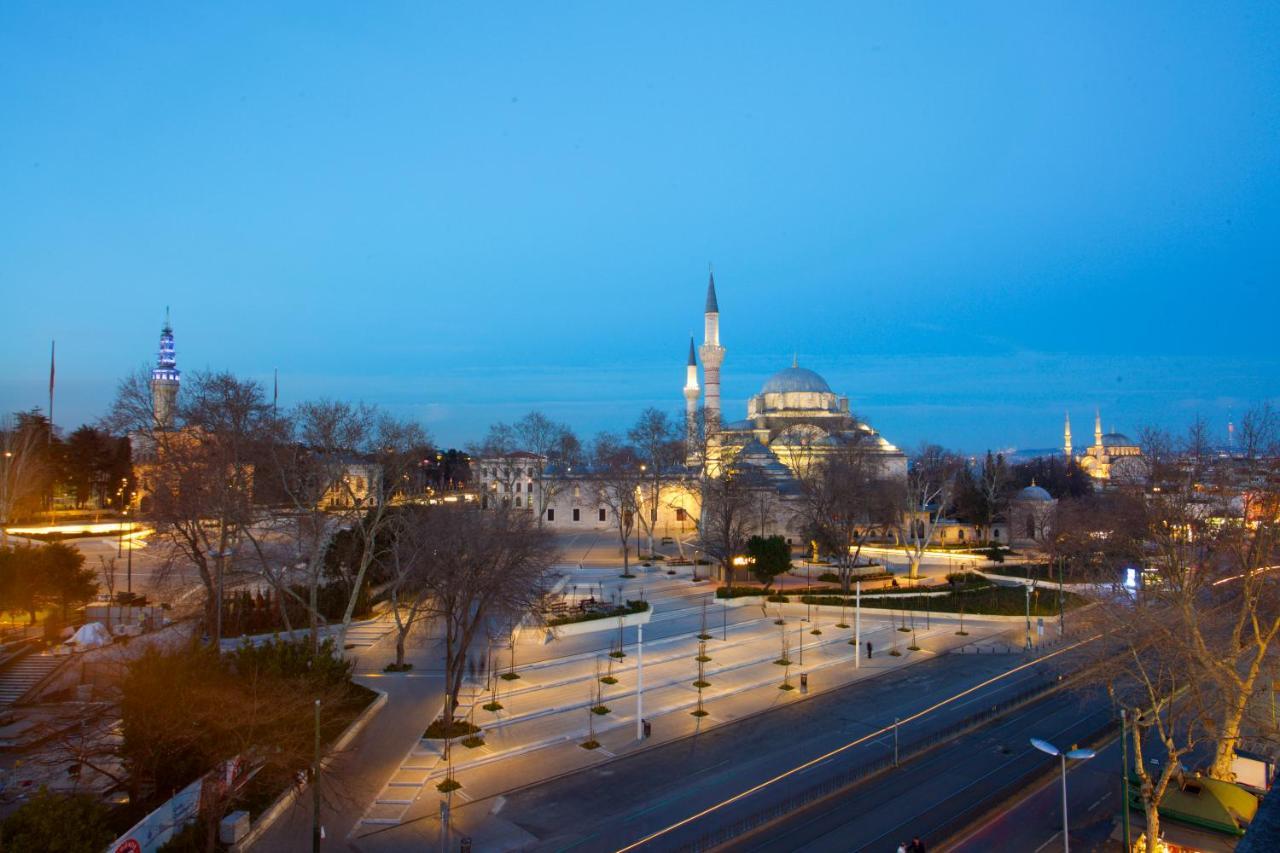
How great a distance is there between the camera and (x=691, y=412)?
203ft

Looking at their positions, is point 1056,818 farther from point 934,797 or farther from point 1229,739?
point 1229,739

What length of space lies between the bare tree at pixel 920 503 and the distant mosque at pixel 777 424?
4707 millimetres

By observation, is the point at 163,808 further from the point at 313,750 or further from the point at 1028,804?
the point at 1028,804

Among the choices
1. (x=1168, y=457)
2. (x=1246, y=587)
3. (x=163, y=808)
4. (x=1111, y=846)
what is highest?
→ (x=1168, y=457)

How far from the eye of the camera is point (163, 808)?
12.6 metres

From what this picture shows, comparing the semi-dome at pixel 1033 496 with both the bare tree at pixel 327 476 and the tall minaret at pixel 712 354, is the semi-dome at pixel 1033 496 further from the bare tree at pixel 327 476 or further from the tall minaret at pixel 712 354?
the bare tree at pixel 327 476

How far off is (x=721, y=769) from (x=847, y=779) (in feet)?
8.63

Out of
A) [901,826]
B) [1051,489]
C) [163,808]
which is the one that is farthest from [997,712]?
[1051,489]

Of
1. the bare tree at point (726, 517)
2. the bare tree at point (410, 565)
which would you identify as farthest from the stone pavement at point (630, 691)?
the bare tree at point (410, 565)

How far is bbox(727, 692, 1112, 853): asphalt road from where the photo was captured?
46.0 ft

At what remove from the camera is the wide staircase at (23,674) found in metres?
20.3

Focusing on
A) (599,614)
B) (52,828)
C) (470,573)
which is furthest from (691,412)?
(52,828)

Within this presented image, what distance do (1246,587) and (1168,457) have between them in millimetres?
12597

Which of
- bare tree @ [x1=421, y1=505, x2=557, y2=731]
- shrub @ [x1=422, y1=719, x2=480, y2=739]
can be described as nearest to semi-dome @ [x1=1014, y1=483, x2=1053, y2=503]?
bare tree @ [x1=421, y1=505, x2=557, y2=731]
